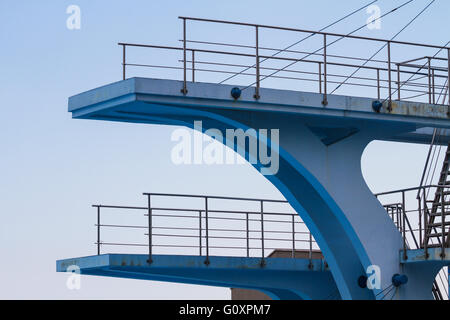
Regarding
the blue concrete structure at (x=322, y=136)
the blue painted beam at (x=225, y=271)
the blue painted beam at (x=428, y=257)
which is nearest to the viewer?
the blue concrete structure at (x=322, y=136)

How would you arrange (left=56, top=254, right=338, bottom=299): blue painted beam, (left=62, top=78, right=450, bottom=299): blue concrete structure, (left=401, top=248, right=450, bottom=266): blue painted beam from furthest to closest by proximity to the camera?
(left=56, top=254, right=338, bottom=299): blue painted beam
(left=401, top=248, right=450, bottom=266): blue painted beam
(left=62, top=78, right=450, bottom=299): blue concrete structure

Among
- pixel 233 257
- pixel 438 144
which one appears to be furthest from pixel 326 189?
pixel 438 144

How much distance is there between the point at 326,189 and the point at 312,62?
2.47 metres

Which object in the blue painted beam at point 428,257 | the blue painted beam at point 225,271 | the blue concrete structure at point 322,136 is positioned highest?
the blue concrete structure at point 322,136

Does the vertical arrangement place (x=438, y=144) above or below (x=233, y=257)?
above

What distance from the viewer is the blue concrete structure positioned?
2166 centimetres

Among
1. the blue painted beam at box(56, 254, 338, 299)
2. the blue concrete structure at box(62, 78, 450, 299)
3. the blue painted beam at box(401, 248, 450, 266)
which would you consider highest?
the blue concrete structure at box(62, 78, 450, 299)

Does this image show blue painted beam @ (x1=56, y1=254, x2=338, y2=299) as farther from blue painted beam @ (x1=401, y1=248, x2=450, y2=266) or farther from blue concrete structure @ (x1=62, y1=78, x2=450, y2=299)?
blue painted beam @ (x1=401, y1=248, x2=450, y2=266)

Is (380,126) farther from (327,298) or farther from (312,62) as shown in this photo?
(327,298)

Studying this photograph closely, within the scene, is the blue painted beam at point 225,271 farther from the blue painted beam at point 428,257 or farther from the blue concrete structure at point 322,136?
the blue painted beam at point 428,257

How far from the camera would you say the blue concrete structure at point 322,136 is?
853 inches

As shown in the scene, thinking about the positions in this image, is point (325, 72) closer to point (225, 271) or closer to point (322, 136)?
point (322, 136)

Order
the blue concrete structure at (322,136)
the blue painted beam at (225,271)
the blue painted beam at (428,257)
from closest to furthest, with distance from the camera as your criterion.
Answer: the blue concrete structure at (322,136) → the blue painted beam at (428,257) → the blue painted beam at (225,271)

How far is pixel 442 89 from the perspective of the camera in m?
24.9
